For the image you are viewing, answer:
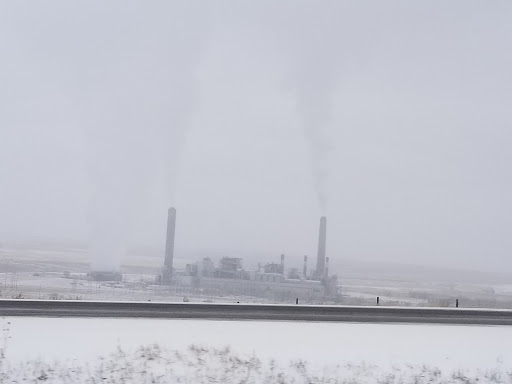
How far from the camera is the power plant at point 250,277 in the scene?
46.2 meters

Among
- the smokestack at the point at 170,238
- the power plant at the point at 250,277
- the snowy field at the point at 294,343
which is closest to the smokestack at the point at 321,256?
the power plant at the point at 250,277

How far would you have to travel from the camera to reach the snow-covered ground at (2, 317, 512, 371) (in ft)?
44.4

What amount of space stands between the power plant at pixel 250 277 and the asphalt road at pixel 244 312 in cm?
2198

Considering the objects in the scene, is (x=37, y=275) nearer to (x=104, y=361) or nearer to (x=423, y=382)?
(x=104, y=361)

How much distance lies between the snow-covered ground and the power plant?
1036 inches

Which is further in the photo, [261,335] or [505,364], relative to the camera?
[261,335]

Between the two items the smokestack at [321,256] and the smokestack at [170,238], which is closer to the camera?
the smokestack at [170,238]

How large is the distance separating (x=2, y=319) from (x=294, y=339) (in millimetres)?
8304

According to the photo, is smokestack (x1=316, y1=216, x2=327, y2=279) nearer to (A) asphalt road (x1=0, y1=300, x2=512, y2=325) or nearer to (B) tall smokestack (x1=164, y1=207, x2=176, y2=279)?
(B) tall smokestack (x1=164, y1=207, x2=176, y2=279)

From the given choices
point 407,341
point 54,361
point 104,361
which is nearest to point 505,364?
point 407,341

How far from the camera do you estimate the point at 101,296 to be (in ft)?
116

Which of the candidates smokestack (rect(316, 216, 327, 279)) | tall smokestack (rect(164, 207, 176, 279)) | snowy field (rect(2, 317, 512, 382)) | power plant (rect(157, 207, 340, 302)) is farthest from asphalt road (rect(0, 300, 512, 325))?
tall smokestack (rect(164, 207, 176, 279))

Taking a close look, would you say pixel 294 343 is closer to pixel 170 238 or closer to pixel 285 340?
pixel 285 340

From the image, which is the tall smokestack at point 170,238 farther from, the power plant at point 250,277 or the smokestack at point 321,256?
the smokestack at point 321,256
